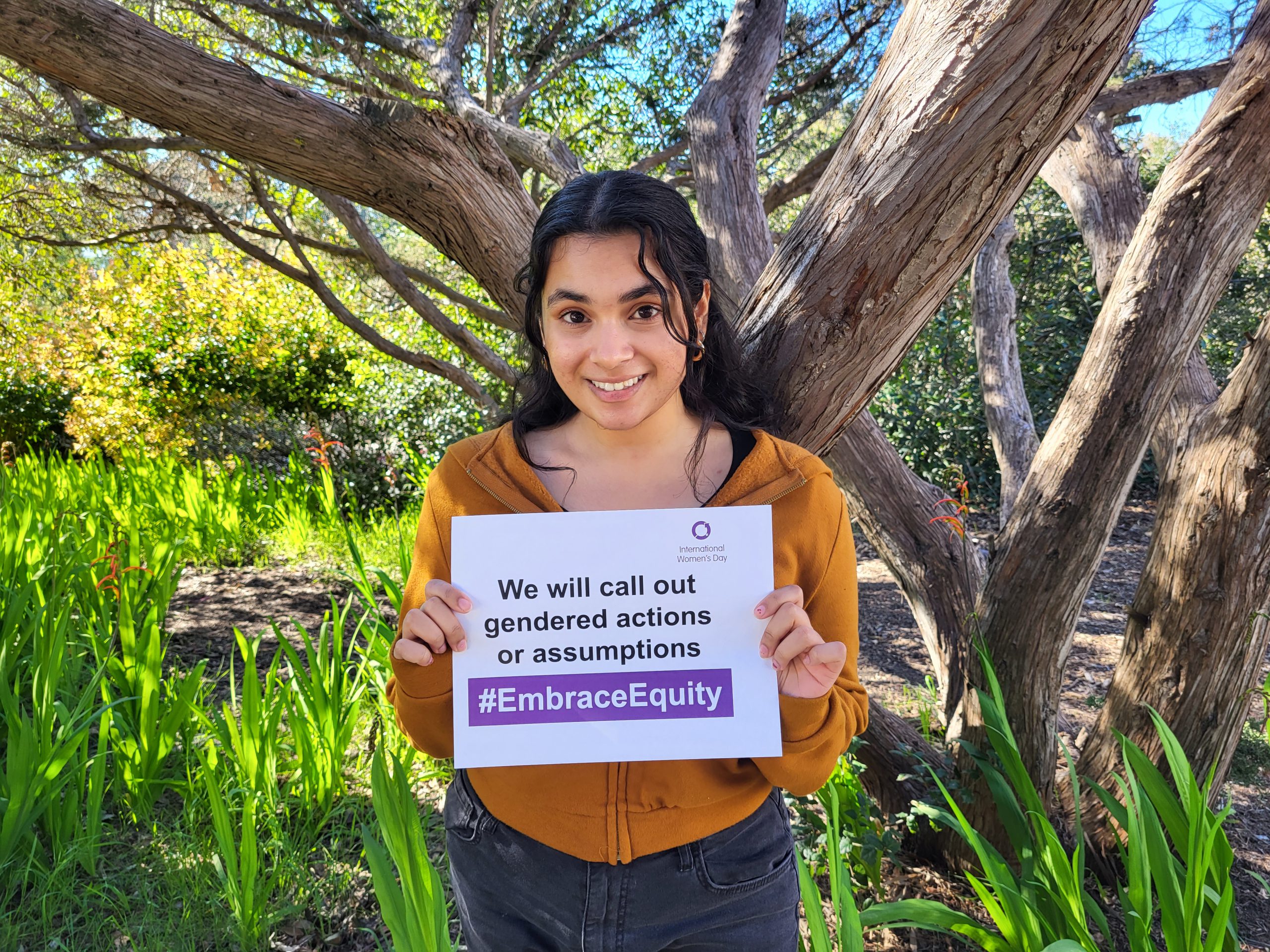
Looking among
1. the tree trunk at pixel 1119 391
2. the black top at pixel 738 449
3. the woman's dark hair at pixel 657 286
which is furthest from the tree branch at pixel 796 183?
the black top at pixel 738 449

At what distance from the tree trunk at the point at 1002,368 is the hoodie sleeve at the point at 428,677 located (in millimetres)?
2602

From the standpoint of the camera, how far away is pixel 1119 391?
1.84 meters

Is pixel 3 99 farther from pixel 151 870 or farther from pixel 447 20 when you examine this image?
pixel 151 870

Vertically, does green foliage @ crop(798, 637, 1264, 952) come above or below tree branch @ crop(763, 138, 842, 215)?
below

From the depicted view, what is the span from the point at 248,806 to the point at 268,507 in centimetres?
377

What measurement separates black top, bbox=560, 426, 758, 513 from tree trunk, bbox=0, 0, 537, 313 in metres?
0.88

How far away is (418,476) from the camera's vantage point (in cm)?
532

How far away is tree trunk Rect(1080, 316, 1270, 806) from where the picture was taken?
5.98ft

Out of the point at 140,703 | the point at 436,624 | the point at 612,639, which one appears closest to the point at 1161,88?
the point at 612,639

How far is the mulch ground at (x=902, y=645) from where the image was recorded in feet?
7.45

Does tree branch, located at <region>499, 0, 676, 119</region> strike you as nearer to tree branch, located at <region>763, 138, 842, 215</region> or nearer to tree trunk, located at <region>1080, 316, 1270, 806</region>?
tree branch, located at <region>763, 138, 842, 215</region>

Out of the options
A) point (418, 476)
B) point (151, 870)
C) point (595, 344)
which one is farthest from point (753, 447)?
point (418, 476)

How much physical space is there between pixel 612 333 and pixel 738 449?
29 cm

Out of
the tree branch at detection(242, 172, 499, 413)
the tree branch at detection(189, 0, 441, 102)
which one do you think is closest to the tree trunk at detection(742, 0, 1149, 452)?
the tree branch at detection(242, 172, 499, 413)
